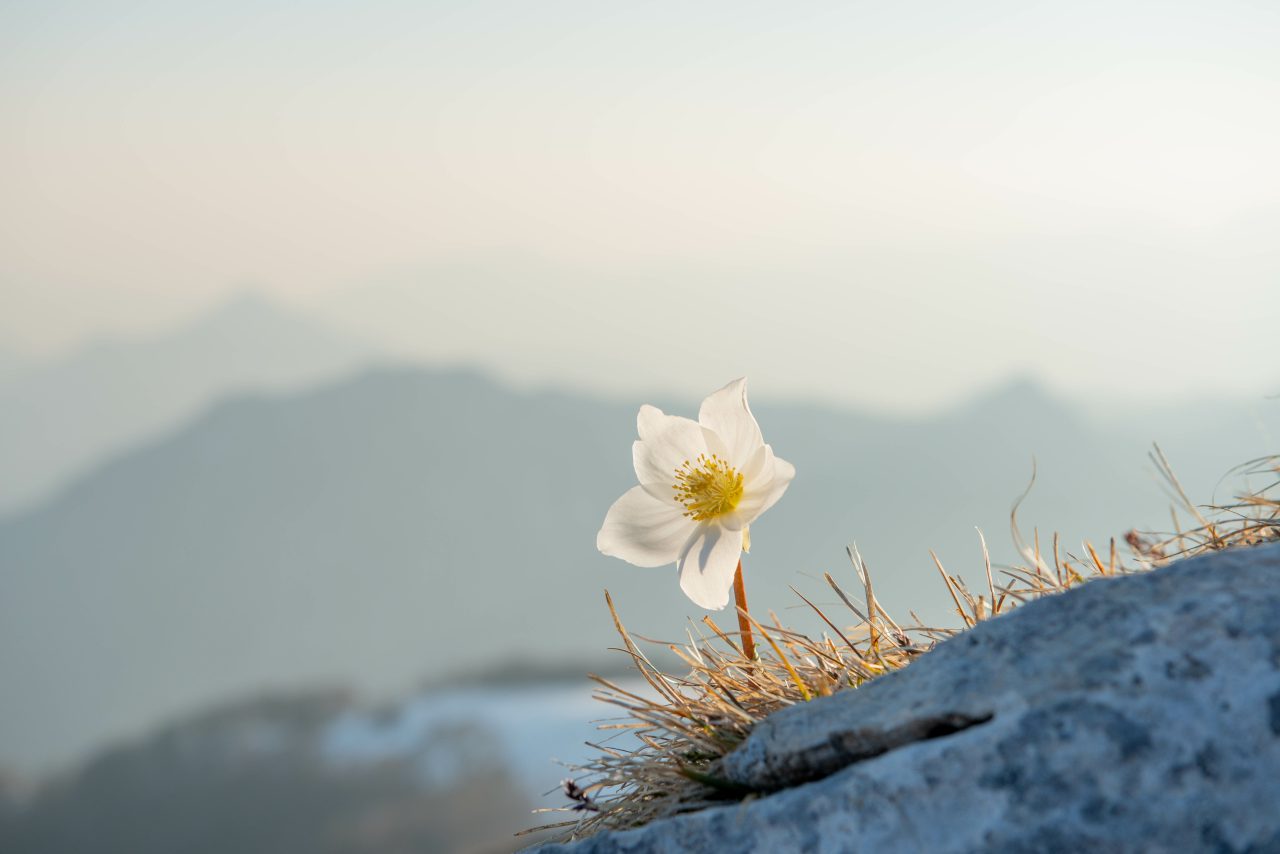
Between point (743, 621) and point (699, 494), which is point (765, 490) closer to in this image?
point (699, 494)

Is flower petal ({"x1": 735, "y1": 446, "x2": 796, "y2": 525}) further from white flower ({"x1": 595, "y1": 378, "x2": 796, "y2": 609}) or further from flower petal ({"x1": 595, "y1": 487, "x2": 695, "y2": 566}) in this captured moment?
flower petal ({"x1": 595, "y1": 487, "x2": 695, "y2": 566})

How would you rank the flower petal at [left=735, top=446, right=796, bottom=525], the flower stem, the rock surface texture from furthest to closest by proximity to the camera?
the flower stem, the flower petal at [left=735, top=446, right=796, bottom=525], the rock surface texture

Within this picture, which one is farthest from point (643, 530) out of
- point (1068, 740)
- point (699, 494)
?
point (1068, 740)

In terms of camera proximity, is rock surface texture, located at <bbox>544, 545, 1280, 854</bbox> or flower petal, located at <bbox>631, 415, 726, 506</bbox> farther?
flower petal, located at <bbox>631, 415, 726, 506</bbox>

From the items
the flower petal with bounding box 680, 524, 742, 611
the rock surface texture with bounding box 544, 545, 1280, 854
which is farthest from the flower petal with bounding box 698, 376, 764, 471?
the rock surface texture with bounding box 544, 545, 1280, 854

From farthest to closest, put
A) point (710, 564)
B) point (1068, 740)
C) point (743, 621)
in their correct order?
point (743, 621), point (710, 564), point (1068, 740)

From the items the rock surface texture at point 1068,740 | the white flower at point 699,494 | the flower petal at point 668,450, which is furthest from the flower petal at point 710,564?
the rock surface texture at point 1068,740

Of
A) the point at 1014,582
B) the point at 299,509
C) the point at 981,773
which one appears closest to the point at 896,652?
the point at 1014,582

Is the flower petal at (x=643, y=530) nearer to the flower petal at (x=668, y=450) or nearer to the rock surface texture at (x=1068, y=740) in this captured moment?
the flower petal at (x=668, y=450)
